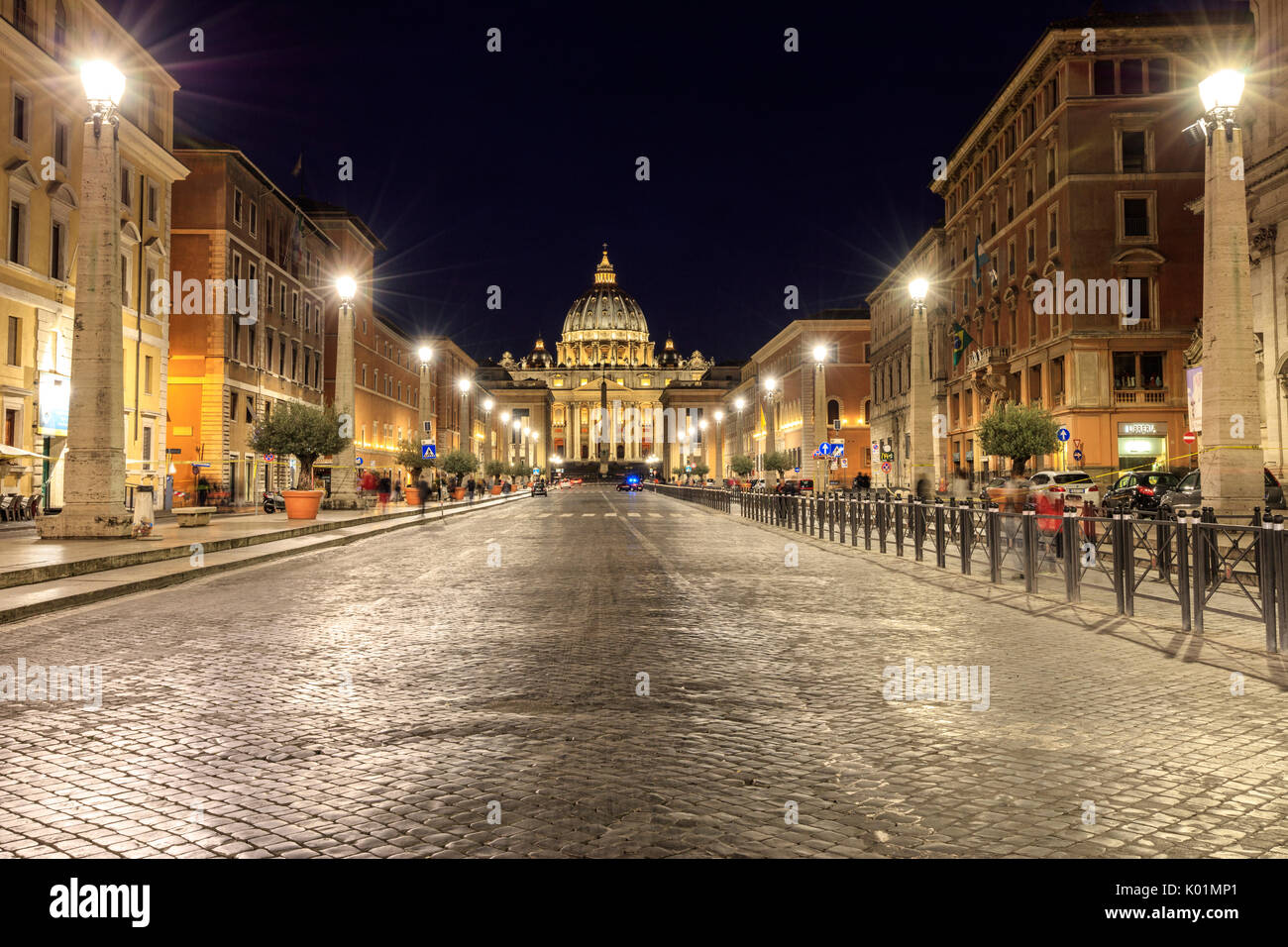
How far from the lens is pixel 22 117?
29609 millimetres

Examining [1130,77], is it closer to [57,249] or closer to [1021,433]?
[1021,433]

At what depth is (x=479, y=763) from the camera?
5000 millimetres

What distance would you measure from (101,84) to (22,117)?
45.6ft

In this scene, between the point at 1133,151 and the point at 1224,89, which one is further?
the point at 1133,151

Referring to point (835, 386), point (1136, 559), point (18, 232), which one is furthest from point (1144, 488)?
point (835, 386)

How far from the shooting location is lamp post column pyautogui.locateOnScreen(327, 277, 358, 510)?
35.8 meters

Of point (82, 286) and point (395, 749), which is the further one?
point (82, 286)

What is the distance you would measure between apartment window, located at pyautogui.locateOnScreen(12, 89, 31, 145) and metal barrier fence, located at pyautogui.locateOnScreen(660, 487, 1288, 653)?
28.2m

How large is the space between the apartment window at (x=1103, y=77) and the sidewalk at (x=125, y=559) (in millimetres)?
36504

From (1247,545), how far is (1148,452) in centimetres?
3684

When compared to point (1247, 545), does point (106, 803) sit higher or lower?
lower
